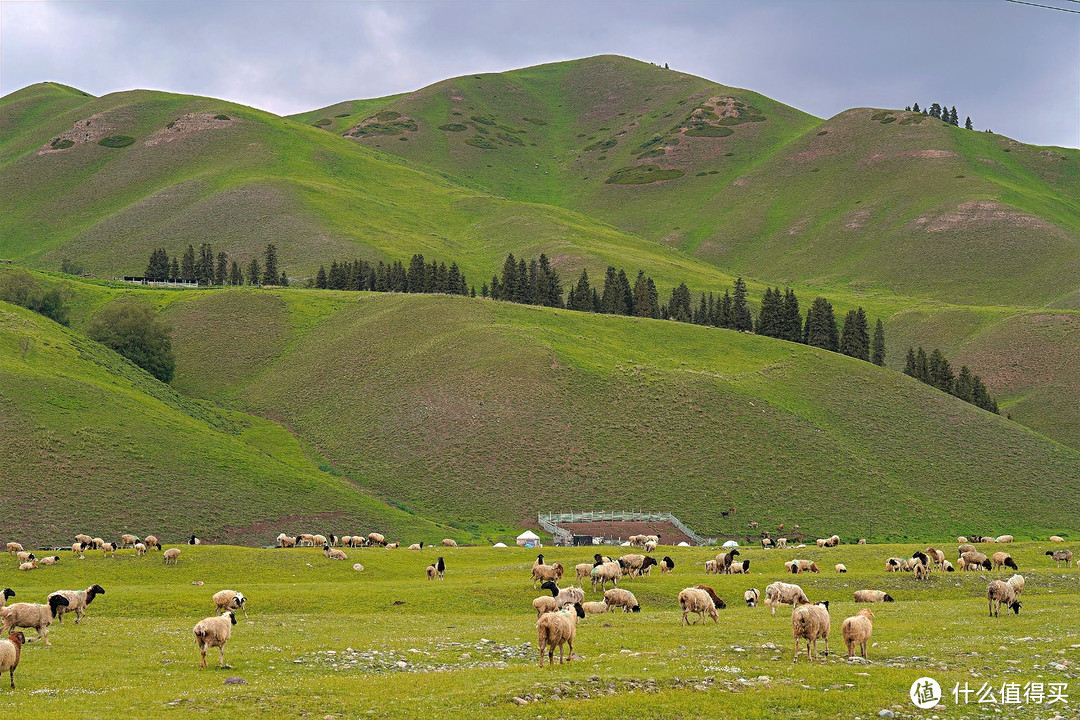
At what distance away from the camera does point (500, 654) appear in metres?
25.0

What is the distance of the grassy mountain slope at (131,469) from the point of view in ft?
223

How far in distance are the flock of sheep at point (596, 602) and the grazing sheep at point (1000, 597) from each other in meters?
0.03

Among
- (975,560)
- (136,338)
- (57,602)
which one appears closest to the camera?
(57,602)

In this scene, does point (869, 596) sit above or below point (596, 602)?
below

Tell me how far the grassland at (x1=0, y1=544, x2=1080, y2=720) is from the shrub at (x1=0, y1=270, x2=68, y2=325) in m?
98.3

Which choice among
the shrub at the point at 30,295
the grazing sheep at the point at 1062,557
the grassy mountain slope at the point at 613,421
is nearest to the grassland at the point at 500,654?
the grazing sheep at the point at 1062,557

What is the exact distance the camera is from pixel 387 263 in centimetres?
19125

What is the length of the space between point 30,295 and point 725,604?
126 meters

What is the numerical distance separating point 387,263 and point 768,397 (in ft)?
338

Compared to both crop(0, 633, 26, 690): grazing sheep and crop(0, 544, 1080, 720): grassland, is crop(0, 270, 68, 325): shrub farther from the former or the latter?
crop(0, 633, 26, 690): grazing sheep

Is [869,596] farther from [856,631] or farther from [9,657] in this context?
[9,657]

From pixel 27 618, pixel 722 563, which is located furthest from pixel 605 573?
pixel 27 618

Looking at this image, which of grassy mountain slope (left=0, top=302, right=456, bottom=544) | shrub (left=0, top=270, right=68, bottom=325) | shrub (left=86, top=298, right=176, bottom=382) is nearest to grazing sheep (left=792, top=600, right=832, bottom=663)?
grassy mountain slope (left=0, top=302, right=456, bottom=544)

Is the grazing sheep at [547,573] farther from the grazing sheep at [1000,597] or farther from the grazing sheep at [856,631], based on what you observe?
the grazing sheep at [856,631]
